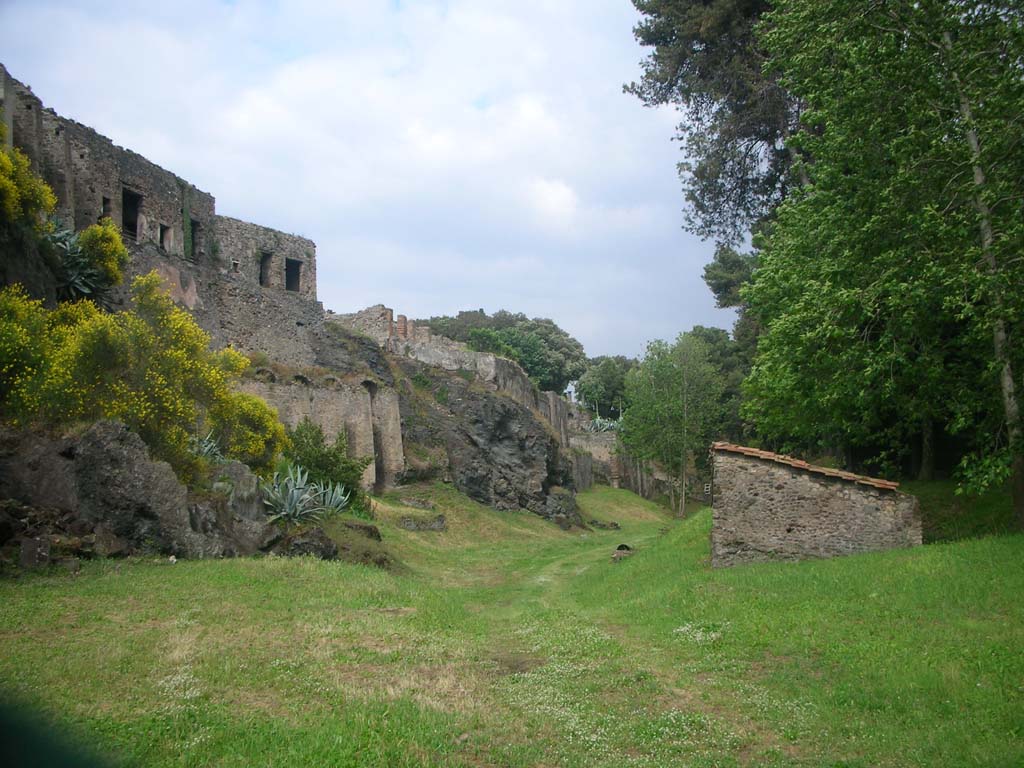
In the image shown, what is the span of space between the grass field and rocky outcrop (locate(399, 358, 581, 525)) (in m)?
20.4

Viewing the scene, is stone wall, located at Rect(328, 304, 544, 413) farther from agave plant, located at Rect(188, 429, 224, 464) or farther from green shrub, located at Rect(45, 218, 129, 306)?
agave plant, located at Rect(188, 429, 224, 464)

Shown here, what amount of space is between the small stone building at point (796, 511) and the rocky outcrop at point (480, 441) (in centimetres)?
1967

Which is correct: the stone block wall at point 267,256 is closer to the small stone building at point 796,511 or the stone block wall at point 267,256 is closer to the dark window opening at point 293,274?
the dark window opening at point 293,274

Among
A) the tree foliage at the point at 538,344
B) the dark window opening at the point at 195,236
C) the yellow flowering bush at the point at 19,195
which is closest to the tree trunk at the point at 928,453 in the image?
the yellow flowering bush at the point at 19,195

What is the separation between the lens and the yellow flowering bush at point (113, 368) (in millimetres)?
14836

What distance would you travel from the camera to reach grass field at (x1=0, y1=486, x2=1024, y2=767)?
6.52 m

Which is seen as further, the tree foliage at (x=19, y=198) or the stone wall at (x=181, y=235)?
the stone wall at (x=181, y=235)

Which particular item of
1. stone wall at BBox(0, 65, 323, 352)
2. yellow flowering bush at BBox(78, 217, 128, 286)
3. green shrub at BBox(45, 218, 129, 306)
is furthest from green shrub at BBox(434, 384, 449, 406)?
yellow flowering bush at BBox(78, 217, 128, 286)

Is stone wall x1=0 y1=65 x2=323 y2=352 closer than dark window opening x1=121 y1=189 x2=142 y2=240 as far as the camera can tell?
Yes

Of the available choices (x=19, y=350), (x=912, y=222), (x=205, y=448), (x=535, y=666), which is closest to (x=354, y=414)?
(x=205, y=448)

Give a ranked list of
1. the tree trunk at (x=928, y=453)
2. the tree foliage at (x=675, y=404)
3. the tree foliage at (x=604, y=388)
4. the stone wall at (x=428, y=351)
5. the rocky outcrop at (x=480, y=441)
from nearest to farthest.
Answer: the tree trunk at (x=928, y=453)
the rocky outcrop at (x=480, y=441)
the stone wall at (x=428, y=351)
the tree foliage at (x=675, y=404)
the tree foliage at (x=604, y=388)

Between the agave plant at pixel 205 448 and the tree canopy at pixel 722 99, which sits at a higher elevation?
the tree canopy at pixel 722 99

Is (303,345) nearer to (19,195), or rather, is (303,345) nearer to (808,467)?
(19,195)

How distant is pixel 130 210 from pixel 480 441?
16274mm
